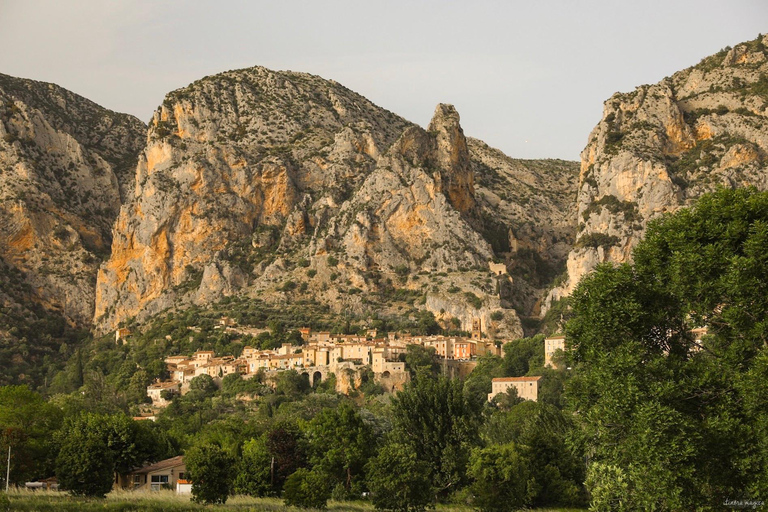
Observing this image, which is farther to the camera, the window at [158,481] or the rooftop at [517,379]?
the rooftop at [517,379]

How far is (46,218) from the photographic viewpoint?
158000 mm

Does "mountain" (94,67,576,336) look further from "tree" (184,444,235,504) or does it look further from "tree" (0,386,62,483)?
"tree" (184,444,235,504)

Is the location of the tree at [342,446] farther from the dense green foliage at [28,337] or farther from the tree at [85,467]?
the dense green foliage at [28,337]

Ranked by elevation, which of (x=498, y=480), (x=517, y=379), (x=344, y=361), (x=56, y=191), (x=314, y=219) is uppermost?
(x=56, y=191)

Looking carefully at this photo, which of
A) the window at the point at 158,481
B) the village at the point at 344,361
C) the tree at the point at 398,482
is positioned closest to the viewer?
the tree at the point at 398,482

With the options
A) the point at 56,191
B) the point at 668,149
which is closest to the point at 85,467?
the point at 668,149

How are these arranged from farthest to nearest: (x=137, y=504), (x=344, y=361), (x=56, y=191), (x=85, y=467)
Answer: (x=56, y=191) → (x=344, y=361) → (x=85, y=467) → (x=137, y=504)

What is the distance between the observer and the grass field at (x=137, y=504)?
39.0 metres

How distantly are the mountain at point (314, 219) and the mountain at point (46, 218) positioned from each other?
22.8 feet

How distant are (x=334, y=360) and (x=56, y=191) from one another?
71.2m

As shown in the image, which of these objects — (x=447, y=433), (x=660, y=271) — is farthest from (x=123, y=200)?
(x=660, y=271)

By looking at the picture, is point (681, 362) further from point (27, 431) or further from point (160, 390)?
point (160, 390)

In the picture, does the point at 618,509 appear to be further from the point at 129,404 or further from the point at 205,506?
the point at 129,404

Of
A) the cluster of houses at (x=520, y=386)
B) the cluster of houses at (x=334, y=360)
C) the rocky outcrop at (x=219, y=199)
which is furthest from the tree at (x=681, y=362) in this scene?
the rocky outcrop at (x=219, y=199)
